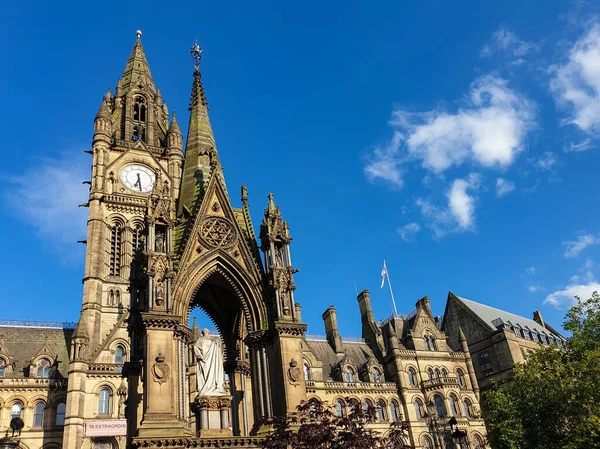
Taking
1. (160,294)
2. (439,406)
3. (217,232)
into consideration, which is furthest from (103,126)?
(439,406)

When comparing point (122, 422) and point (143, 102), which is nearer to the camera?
point (122, 422)

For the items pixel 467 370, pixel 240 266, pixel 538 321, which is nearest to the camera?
pixel 240 266

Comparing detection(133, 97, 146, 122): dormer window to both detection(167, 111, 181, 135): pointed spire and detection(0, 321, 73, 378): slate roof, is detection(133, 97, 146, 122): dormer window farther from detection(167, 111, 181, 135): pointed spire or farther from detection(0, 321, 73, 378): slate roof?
detection(0, 321, 73, 378): slate roof

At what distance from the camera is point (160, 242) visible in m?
20.4

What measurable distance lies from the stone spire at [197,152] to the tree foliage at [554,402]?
1986cm

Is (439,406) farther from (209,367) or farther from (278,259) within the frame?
(209,367)

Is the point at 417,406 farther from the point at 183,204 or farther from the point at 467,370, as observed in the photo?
the point at 183,204

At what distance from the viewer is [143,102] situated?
63.2 m

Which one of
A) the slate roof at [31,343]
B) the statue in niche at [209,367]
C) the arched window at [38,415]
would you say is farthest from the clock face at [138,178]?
the statue in niche at [209,367]

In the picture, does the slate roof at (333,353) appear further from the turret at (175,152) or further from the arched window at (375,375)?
the turret at (175,152)

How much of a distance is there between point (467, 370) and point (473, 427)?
590 cm

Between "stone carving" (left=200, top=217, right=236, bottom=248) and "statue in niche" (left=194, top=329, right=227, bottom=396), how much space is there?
368cm

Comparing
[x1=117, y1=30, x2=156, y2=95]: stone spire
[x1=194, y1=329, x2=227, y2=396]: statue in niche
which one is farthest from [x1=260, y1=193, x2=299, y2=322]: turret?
[x1=117, y1=30, x2=156, y2=95]: stone spire

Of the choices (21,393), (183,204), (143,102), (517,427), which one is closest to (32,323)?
(21,393)
